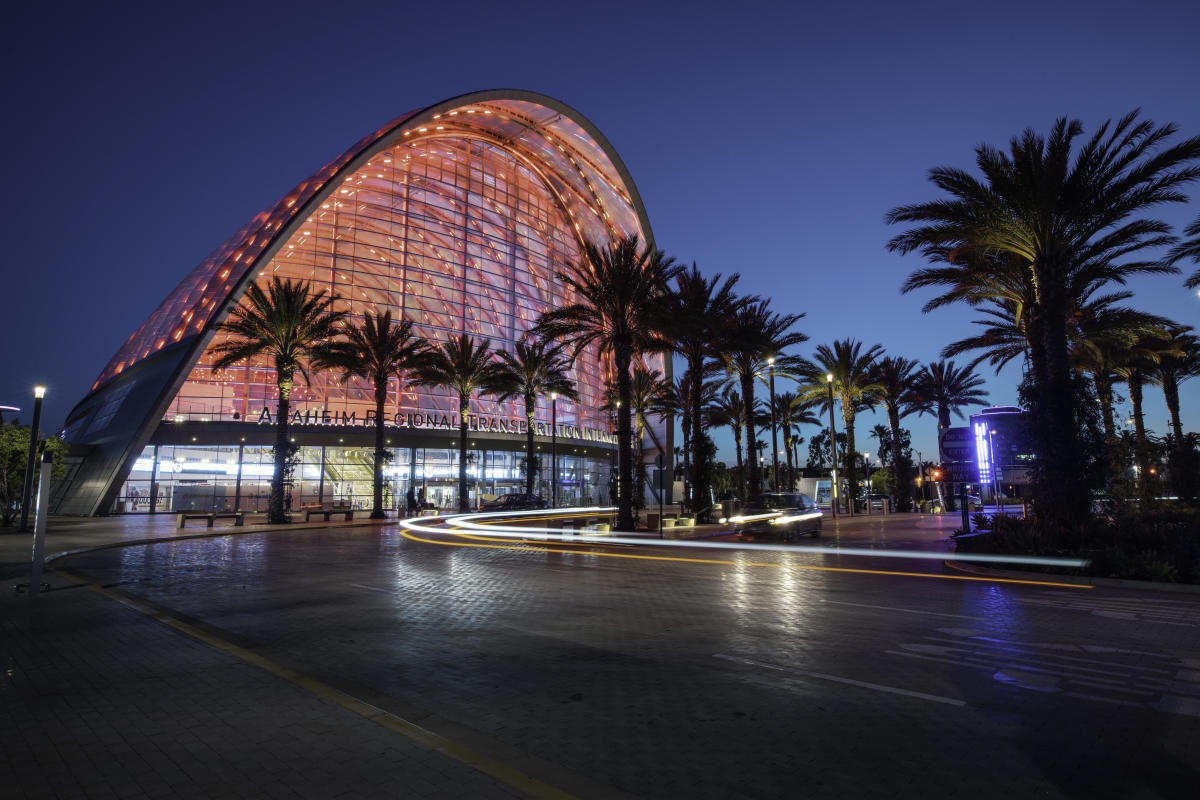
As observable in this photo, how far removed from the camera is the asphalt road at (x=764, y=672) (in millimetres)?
4281

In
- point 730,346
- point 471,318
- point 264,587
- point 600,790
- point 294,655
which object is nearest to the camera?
point 600,790

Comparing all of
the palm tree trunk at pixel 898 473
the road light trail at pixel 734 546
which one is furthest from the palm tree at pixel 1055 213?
the palm tree trunk at pixel 898 473

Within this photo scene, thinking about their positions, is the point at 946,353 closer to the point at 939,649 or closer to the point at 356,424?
the point at 939,649

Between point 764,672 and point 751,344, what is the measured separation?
1118 inches

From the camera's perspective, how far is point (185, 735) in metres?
4.74

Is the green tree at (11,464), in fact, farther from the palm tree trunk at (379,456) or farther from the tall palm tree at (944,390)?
the tall palm tree at (944,390)

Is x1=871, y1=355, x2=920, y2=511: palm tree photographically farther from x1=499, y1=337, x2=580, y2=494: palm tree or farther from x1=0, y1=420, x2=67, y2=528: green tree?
x1=0, y1=420, x2=67, y2=528: green tree

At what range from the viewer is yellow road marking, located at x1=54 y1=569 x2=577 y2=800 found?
3938 mm

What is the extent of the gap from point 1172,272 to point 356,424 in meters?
46.6

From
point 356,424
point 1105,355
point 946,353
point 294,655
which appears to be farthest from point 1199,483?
point 356,424

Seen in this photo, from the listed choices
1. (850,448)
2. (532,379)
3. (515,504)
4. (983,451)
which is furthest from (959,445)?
(532,379)

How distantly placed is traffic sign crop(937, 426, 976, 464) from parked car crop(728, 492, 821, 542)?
829 centimetres

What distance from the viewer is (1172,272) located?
2231cm

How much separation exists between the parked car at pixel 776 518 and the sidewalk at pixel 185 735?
18.9 metres
